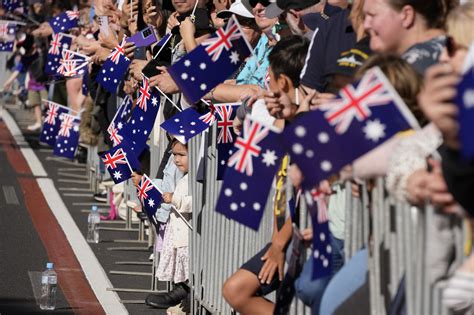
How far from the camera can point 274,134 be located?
7082 mm

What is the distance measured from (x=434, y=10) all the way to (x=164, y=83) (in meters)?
4.47

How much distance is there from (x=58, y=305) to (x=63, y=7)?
38.8 feet

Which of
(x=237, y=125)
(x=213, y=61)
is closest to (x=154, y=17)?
(x=237, y=125)

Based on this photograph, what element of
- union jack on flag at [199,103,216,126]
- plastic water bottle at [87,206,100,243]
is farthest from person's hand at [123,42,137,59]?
union jack on flag at [199,103,216,126]

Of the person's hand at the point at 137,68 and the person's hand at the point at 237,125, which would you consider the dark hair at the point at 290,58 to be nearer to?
the person's hand at the point at 237,125

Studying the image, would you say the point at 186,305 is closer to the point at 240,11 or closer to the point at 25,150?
the point at 240,11

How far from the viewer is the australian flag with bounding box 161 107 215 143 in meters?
10.1

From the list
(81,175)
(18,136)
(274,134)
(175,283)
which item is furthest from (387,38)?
(18,136)

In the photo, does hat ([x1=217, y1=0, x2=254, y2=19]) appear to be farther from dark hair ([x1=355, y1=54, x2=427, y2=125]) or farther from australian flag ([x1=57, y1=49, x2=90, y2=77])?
australian flag ([x1=57, y1=49, x2=90, y2=77])

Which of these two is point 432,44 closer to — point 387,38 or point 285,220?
point 387,38

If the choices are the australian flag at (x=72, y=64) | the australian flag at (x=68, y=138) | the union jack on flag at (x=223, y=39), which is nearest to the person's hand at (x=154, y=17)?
the australian flag at (x=72, y=64)

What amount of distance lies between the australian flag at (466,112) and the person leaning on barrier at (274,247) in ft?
9.88

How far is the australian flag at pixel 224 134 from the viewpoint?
9289mm

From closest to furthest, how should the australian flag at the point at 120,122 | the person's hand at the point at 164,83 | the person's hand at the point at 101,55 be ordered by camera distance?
the person's hand at the point at 164,83, the australian flag at the point at 120,122, the person's hand at the point at 101,55
